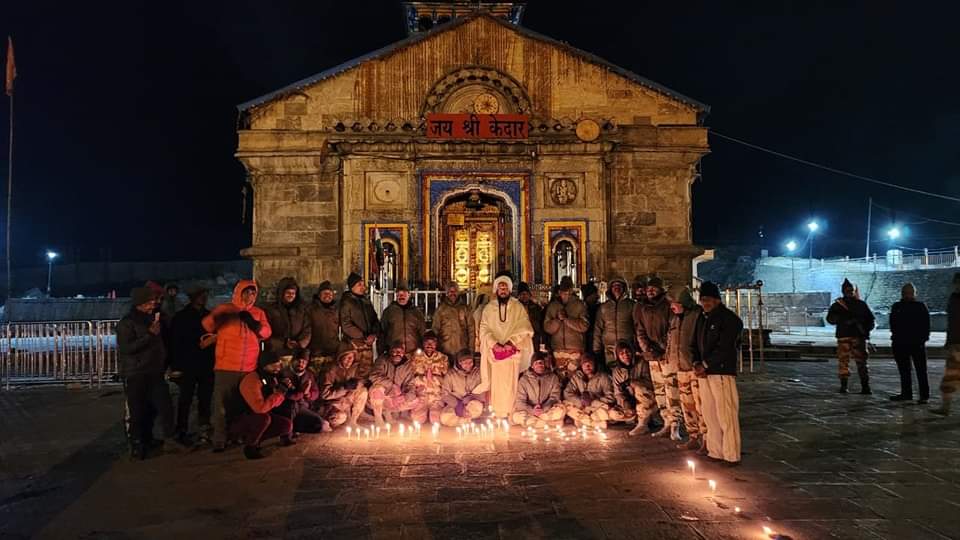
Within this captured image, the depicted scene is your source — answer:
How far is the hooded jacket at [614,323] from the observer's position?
28.4 ft

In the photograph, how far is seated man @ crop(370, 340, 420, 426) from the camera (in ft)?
26.2

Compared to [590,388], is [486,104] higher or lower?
higher

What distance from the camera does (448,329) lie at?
360 inches

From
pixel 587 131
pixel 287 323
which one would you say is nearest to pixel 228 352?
pixel 287 323

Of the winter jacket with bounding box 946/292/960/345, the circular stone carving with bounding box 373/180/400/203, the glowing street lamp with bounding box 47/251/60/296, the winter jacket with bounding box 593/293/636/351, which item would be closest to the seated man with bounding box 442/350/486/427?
the winter jacket with bounding box 593/293/636/351

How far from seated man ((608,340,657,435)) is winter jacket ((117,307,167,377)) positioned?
5.74 m

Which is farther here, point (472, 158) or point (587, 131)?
point (472, 158)

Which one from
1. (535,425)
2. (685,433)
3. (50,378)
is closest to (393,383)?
(535,425)

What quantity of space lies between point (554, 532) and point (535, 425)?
353 cm

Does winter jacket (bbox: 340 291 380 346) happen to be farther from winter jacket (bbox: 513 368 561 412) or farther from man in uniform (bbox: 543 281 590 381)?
man in uniform (bbox: 543 281 590 381)

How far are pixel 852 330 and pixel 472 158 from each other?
400 inches

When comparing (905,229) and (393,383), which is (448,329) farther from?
(905,229)

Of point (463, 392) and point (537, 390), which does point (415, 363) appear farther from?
point (537, 390)

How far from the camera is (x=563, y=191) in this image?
16328 mm
